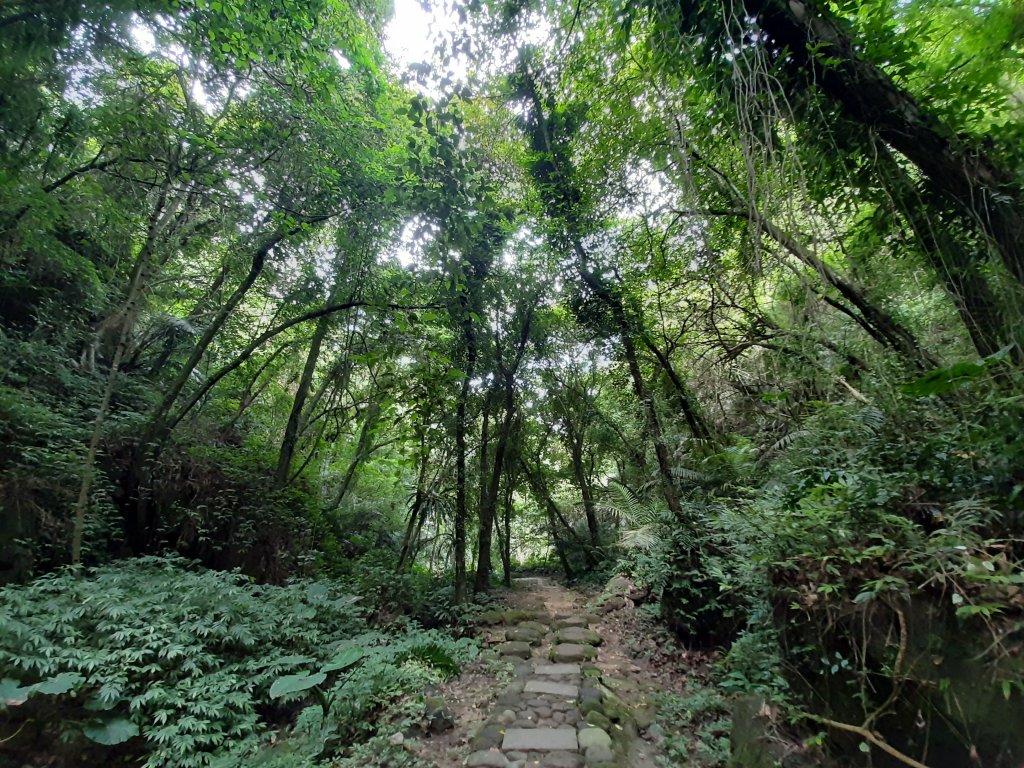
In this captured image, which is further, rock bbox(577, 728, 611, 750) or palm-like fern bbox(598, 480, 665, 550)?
palm-like fern bbox(598, 480, 665, 550)

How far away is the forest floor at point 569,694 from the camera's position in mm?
2816

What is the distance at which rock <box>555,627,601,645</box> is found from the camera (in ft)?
15.9

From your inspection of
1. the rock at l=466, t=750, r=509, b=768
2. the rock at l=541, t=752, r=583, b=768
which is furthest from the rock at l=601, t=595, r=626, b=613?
the rock at l=466, t=750, r=509, b=768

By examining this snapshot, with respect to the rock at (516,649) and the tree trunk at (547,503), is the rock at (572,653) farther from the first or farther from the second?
the tree trunk at (547,503)

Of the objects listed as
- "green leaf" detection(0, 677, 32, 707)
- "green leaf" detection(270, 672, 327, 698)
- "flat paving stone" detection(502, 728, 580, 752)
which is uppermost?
"green leaf" detection(0, 677, 32, 707)

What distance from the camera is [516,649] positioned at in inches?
182

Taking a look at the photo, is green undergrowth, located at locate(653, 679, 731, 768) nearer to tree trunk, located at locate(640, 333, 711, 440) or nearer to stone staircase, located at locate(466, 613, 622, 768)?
stone staircase, located at locate(466, 613, 622, 768)

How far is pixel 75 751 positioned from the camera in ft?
9.42

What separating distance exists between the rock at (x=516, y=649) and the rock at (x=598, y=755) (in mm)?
1830

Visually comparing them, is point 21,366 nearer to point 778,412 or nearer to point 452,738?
point 452,738

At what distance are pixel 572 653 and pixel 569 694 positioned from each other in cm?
92

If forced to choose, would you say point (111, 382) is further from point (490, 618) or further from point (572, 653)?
point (572, 653)

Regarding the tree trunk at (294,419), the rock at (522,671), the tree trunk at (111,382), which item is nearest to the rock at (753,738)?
the rock at (522,671)

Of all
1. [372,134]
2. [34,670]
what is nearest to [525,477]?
[372,134]
